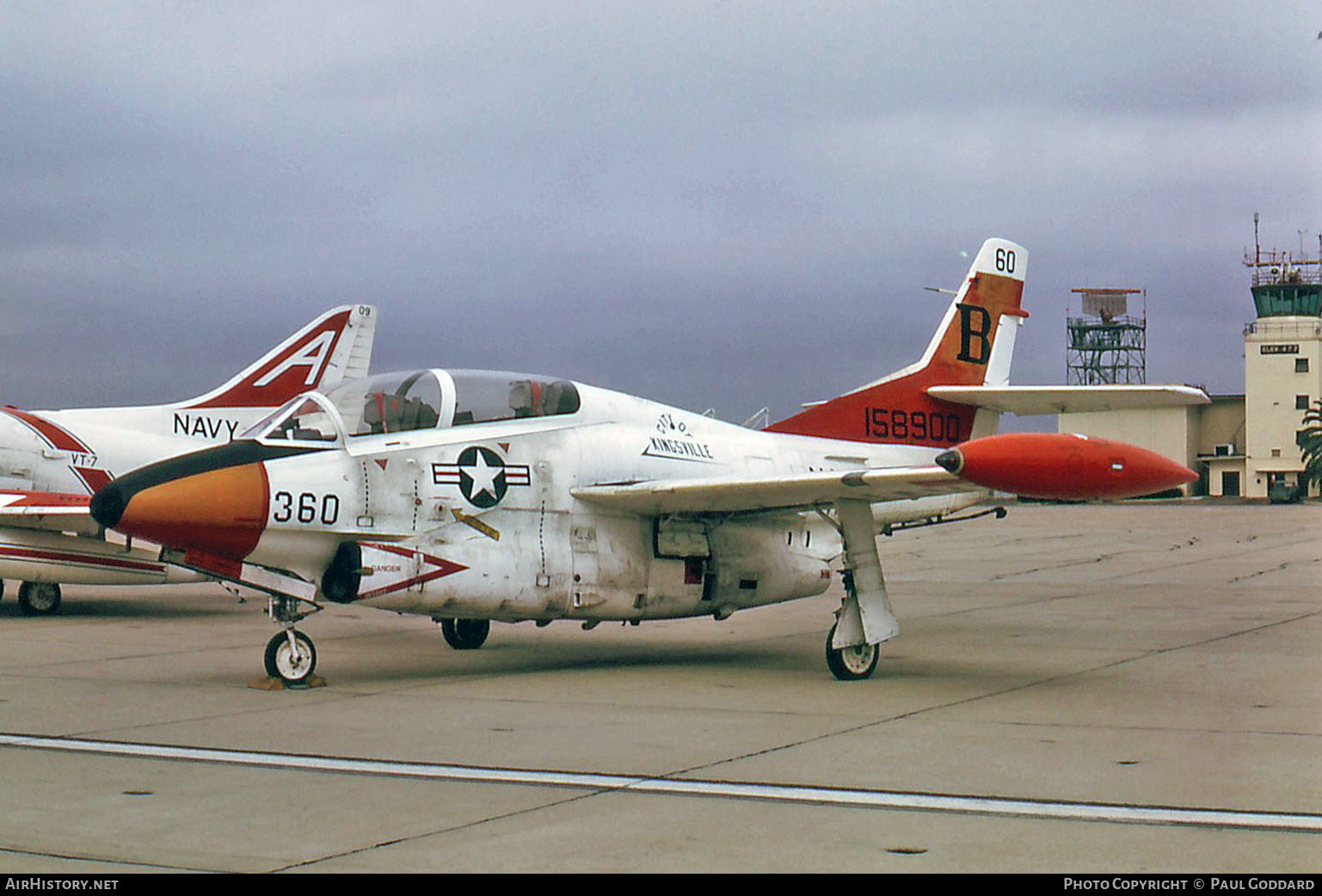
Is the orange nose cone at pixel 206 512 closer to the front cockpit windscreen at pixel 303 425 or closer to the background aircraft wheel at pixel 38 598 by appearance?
the front cockpit windscreen at pixel 303 425

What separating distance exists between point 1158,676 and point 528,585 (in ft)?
17.5

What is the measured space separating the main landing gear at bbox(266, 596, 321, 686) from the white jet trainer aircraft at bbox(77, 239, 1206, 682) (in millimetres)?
15

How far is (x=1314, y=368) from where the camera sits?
87.8 metres

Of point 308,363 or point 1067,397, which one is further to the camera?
point 308,363

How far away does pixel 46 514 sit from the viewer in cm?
1717

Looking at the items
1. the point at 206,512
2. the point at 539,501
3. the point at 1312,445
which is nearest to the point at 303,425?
the point at 206,512

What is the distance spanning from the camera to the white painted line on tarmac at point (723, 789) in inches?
250

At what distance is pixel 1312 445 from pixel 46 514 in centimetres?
8184

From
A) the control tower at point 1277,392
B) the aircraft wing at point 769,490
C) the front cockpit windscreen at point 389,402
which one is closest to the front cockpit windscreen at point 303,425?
the front cockpit windscreen at point 389,402

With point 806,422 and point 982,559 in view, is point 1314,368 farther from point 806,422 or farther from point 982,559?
point 806,422

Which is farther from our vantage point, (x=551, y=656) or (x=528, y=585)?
(x=551, y=656)

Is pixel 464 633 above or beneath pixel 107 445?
beneath

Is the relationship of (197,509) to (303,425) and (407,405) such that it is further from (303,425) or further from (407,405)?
(407,405)
